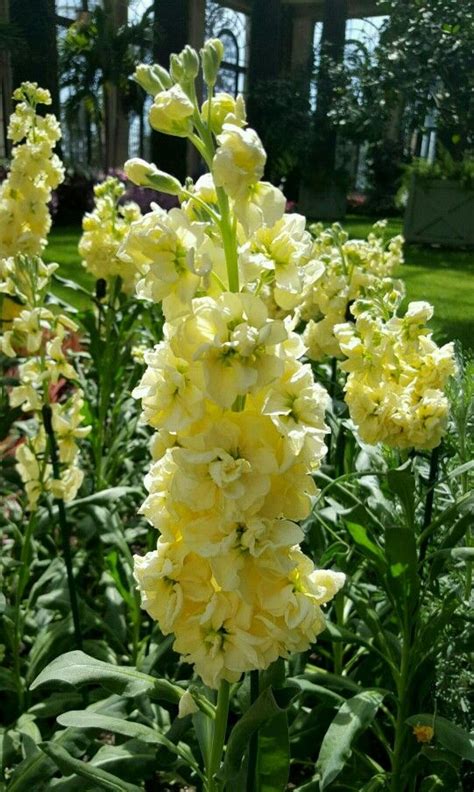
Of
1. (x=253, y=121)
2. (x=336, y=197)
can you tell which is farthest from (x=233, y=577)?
(x=336, y=197)

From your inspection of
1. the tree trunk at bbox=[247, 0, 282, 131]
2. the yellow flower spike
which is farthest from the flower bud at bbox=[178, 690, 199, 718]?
the tree trunk at bbox=[247, 0, 282, 131]

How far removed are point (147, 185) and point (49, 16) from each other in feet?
14.0

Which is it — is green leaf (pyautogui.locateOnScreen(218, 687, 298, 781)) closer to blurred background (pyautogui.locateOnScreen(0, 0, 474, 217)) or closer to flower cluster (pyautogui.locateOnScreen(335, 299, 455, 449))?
flower cluster (pyautogui.locateOnScreen(335, 299, 455, 449))

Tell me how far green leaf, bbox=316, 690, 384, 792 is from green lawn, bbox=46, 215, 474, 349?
2.13 meters

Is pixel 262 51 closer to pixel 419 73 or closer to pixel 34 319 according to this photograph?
pixel 419 73

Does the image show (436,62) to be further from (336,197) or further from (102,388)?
(102,388)

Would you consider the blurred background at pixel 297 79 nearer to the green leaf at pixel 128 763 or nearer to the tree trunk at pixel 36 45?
the tree trunk at pixel 36 45

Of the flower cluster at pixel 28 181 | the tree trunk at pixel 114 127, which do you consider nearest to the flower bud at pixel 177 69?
the flower cluster at pixel 28 181

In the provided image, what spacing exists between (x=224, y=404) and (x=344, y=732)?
23.6 inches

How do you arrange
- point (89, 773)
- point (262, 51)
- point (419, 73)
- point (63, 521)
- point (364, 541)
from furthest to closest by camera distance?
point (262, 51) < point (419, 73) < point (63, 521) < point (364, 541) < point (89, 773)

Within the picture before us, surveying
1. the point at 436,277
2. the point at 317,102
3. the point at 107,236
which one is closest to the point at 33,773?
the point at 107,236

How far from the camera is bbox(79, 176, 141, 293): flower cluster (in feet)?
7.08

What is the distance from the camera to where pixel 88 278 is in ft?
15.1

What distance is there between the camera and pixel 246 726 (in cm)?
75
